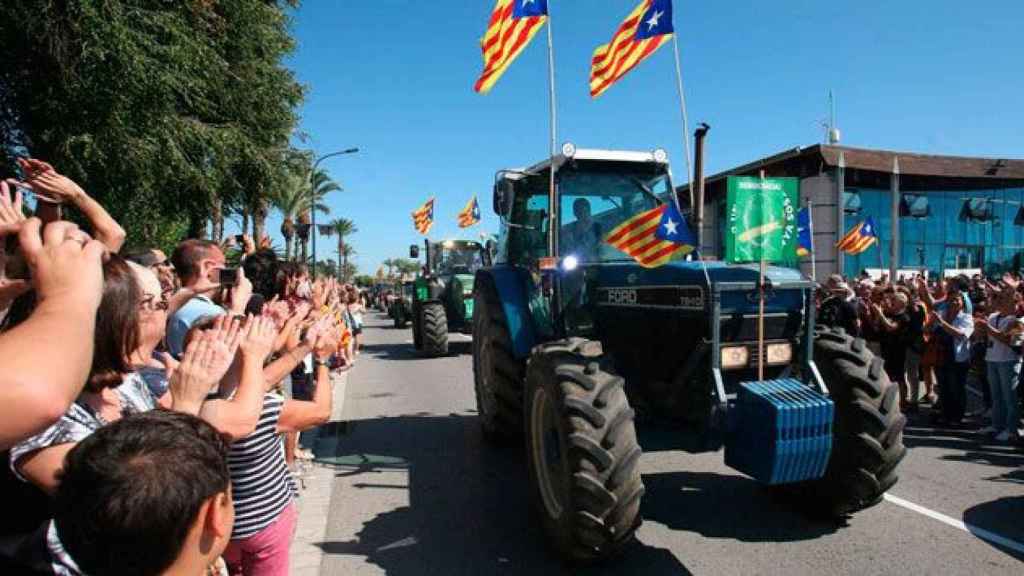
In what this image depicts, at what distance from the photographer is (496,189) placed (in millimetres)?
5770

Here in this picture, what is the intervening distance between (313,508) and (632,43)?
5.12 m

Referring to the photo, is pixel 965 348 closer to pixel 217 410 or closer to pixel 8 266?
pixel 217 410

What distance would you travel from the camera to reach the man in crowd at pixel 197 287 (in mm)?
3371

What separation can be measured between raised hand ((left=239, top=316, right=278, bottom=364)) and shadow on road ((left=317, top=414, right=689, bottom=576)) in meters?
2.04

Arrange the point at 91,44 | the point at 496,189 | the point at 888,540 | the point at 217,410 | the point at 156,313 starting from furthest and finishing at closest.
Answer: the point at 91,44 → the point at 496,189 → the point at 888,540 → the point at 156,313 → the point at 217,410

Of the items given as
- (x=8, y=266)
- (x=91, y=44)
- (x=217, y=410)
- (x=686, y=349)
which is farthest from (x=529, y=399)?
(x=91, y=44)

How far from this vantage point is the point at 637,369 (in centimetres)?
475

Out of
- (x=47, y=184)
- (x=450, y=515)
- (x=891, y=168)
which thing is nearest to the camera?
(x=47, y=184)

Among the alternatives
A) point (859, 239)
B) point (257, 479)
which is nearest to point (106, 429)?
point (257, 479)

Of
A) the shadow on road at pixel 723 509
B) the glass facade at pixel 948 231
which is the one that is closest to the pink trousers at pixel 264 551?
the shadow on road at pixel 723 509

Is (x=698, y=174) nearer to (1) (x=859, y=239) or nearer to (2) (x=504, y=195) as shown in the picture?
(2) (x=504, y=195)

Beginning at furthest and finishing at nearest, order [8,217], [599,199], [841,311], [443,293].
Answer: [443,293]
[841,311]
[599,199]
[8,217]

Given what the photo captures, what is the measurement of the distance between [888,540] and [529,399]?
7.77 feet

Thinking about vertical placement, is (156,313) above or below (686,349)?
above
